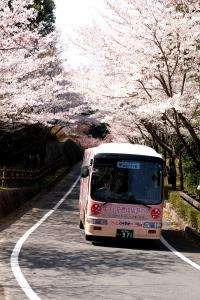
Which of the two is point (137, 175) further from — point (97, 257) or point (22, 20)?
point (22, 20)

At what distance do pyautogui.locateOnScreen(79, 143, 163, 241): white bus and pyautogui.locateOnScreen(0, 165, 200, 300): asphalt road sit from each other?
49 centimetres

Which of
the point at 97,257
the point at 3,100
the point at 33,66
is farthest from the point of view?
the point at 33,66

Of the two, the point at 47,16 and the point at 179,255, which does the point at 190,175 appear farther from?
the point at 179,255

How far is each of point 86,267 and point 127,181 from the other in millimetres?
3886

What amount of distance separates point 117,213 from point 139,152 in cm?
178

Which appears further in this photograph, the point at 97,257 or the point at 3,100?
the point at 3,100

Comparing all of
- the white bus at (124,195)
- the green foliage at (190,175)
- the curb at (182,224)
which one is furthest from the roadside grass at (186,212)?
the green foliage at (190,175)

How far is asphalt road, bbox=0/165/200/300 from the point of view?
8.35 metres

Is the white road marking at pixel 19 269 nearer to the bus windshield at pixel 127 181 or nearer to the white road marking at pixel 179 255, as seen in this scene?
the bus windshield at pixel 127 181

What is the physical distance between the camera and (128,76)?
19.6m

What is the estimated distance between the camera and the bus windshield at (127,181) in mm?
13750

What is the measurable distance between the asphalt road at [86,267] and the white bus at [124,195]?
490 millimetres

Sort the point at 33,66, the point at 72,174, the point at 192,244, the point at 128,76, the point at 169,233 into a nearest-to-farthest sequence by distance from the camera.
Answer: the point at 192,244
the point at 169,233
the point at 128,76
the point at 33,66
the point at 72,174

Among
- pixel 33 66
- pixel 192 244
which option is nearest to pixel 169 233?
pixel 192 244
